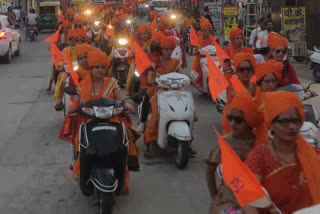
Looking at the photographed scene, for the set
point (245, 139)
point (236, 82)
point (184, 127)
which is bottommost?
point (184, 127)

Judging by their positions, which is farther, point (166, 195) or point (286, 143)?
point (166, 195)

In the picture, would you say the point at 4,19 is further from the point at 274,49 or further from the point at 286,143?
the point at 286,143

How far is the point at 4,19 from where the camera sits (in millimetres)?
20172

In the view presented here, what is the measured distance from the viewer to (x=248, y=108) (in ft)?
12.6

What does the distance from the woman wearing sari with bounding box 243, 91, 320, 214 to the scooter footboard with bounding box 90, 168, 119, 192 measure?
224 centimetres

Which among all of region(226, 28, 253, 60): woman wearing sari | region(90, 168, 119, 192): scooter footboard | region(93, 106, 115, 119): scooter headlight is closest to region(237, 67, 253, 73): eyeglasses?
region(93, 106, 115, 119): scooter headlight

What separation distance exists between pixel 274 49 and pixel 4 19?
593 inches

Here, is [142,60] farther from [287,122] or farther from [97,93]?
[287,122]

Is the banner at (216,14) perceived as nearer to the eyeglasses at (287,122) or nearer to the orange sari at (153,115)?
the orange sari at (153,115)

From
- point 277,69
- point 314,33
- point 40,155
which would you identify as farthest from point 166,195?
point 314,33

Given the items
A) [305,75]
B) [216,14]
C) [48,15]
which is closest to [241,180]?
[305,75]

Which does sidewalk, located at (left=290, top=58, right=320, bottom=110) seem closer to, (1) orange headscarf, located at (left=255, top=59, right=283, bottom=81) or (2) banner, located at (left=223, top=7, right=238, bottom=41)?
(2) banner, located at (left=223, top=7, right=238, bottom=41)

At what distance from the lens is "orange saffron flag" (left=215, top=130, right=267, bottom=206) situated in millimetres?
2771

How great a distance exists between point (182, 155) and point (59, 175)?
1.50 m
